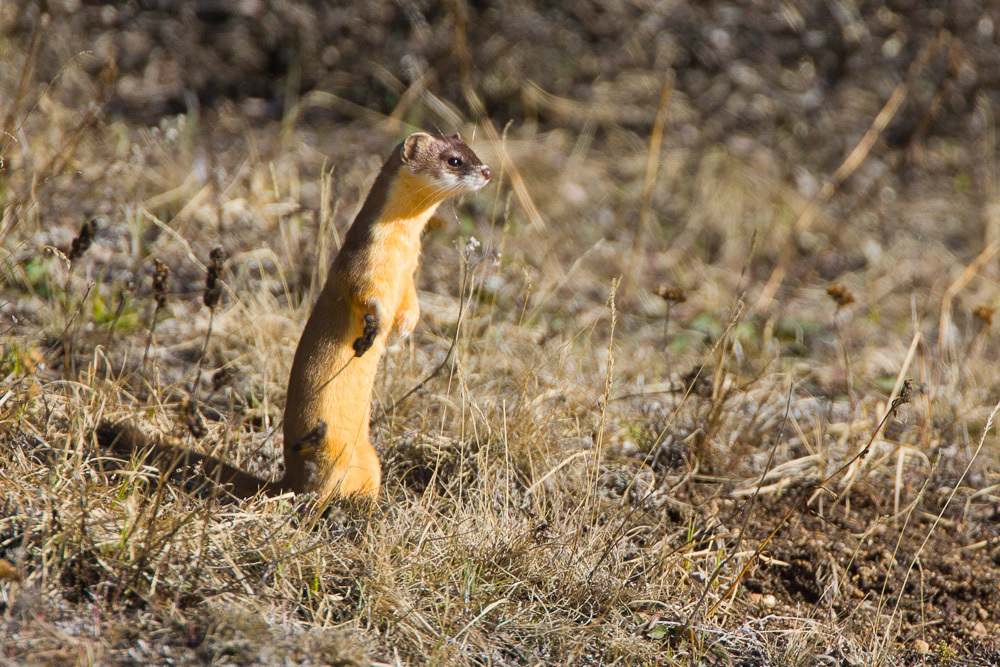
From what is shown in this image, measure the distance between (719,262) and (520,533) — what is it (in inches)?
131

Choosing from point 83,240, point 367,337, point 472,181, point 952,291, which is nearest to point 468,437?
point 367,337

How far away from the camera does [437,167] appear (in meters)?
2.62

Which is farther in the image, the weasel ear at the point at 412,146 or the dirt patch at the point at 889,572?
the dirt patch at the point at 889,572

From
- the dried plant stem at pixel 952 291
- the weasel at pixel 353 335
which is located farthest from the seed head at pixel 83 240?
the dried plant stem at pixel 952 291

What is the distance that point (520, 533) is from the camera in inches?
103

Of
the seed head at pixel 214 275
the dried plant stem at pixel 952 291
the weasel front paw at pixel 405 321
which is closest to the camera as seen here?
the seed head at pixel 214 275

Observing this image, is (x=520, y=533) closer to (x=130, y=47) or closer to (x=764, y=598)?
(x=764, y=598)

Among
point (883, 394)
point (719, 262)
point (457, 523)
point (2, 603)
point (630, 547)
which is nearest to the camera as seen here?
point (2, 603)

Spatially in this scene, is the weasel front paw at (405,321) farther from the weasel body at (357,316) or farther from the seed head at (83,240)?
the seed head at (83,240)

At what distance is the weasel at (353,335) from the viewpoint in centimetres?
257

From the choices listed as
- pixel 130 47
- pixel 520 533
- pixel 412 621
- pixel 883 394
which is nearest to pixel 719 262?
pixel 883 394

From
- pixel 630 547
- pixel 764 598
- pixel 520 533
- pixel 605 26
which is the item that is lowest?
pixel 764 598

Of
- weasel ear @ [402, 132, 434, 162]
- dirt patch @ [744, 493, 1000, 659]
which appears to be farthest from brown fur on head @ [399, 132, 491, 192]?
dirt patch @ [744, 493, 1000, 659]

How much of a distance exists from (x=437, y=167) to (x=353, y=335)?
575 millimetres
